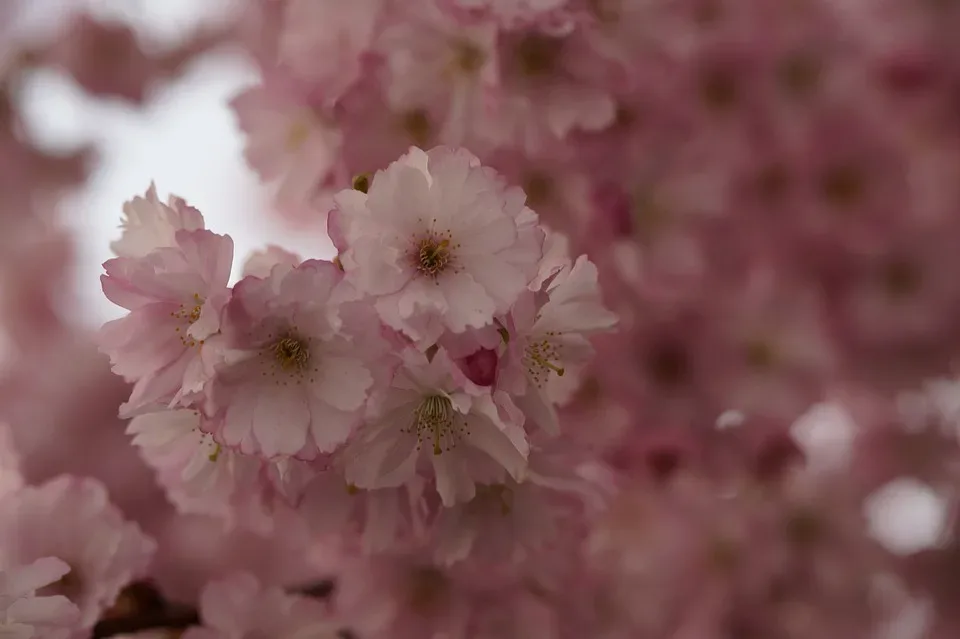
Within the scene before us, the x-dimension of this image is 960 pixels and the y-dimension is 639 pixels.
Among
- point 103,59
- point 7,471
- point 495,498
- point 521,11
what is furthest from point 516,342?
point 103,59

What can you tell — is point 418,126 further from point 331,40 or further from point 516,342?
point 516,342

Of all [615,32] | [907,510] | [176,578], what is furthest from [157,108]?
[907,510]

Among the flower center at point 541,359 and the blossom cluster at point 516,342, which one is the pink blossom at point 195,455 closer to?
the blossom cluster at point 516,342

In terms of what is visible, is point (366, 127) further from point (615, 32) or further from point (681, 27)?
point (681, 27)

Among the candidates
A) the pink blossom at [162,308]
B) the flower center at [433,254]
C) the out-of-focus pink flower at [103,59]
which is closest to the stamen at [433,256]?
the flower center at [433,254]

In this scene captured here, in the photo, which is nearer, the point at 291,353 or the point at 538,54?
the point at 291,353

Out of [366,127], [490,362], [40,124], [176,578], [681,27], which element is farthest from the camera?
[40,124]
